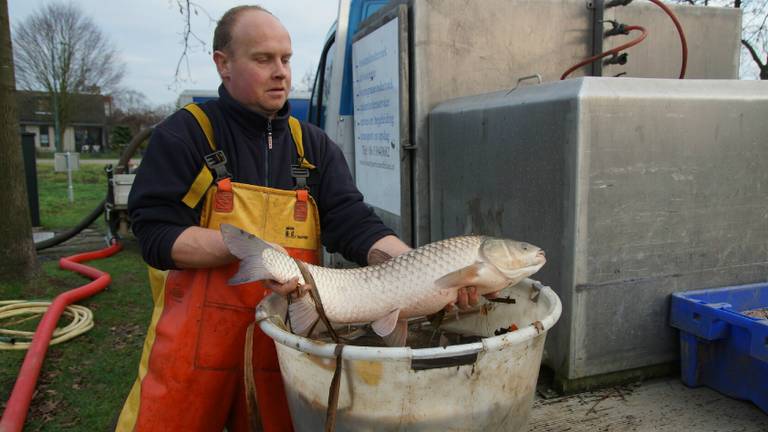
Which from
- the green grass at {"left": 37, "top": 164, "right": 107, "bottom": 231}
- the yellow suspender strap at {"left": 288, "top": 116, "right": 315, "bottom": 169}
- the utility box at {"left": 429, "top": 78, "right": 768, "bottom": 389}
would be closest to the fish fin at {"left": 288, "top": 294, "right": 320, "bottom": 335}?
the yellow suspender strap at {"left": 288, "top": 116, "right": 315, "bottom": 169}

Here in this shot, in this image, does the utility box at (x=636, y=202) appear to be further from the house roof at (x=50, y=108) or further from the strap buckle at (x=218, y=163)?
the house roof at (x=50, y=108)

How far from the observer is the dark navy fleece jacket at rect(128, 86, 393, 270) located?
74.2 inches

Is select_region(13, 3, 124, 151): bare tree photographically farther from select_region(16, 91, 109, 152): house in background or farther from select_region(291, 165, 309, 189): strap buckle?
select_region(291, 165, 309, 189): strap buckle

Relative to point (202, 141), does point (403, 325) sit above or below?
below

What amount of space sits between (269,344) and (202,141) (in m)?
0.77

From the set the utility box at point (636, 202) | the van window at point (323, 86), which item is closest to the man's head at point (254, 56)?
the utility box at point (636, 202)

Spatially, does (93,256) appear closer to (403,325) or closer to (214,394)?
(214,394)

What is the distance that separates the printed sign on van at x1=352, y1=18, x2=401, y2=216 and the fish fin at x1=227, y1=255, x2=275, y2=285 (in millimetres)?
1861

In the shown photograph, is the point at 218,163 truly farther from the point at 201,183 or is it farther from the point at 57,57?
the point at 57,57

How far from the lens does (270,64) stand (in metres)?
2.02

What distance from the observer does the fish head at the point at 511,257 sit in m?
1.63

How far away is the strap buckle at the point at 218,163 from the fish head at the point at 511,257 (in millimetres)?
923

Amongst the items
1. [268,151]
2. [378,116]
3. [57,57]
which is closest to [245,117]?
[268,151]

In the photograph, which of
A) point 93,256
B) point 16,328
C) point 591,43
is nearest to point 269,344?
point 591,43
